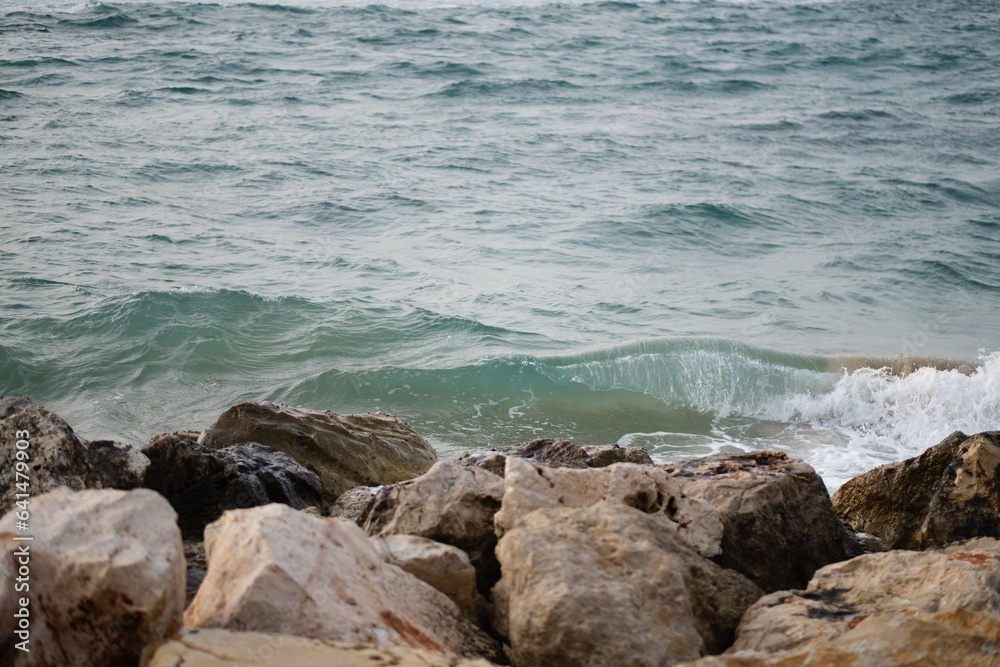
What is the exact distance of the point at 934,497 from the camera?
411cm

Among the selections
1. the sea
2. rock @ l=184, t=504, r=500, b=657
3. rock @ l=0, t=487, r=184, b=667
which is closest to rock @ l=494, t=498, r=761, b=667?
rock @ l=184, t=504, r=500, b=657

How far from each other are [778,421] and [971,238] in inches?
343

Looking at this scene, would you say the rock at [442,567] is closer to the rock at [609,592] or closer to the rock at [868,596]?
the rock at [609,592]

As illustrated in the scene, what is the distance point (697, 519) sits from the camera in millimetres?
3523

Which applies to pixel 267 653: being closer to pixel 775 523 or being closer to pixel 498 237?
pixel 775 523

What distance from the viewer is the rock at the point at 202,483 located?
14.5 feet

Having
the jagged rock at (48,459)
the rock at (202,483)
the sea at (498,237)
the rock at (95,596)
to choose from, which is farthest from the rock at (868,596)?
the sea at (498,237)

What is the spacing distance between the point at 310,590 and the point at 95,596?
59 cm

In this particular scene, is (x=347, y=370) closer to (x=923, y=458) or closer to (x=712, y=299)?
(x=712, y=299)

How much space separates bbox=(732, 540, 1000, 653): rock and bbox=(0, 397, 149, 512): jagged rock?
3145 millimetres

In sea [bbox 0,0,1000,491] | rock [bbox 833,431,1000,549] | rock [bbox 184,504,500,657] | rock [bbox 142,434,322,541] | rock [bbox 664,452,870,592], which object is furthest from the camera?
sea [bbox 0,0,1000,491]

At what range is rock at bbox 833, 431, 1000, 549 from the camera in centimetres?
392

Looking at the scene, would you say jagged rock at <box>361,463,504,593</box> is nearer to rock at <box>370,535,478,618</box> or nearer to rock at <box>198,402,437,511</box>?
rock at <box>370,535,478,618</box>

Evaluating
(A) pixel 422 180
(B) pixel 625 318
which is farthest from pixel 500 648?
(A) pixel 422 180
